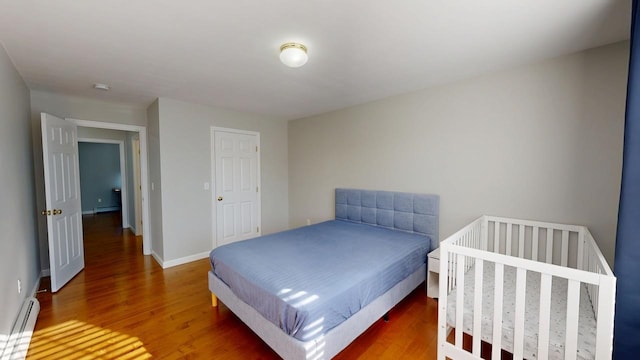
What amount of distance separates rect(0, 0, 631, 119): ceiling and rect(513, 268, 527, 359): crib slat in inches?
63.0

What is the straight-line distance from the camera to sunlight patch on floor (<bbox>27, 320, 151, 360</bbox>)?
6.35 ft

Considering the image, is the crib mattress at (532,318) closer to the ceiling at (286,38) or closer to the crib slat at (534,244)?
the crib slat at (534,244)

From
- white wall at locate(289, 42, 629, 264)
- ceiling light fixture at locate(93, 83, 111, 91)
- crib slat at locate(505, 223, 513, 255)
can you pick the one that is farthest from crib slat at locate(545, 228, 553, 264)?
ceiling light fixture at locate(93, 83, 111, 91)

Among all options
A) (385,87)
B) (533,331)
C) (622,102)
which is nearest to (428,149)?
(385,87)

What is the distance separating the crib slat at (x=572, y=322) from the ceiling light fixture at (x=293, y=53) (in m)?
2.12

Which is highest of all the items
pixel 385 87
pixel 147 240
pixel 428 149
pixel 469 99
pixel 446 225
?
pixel 385 87

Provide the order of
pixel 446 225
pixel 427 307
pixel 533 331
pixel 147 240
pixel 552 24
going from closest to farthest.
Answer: pixel 533 331
pixel 552 24
pixel 427 307
pixel 446 225
pixel 147 240

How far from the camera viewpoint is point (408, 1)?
153 centimetres

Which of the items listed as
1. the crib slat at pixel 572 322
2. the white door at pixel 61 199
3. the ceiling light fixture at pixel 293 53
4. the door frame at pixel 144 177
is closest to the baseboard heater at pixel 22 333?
the white door at pixel 61 199

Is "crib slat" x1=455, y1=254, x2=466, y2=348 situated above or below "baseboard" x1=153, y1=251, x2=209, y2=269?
above

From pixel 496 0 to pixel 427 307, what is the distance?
256 cm

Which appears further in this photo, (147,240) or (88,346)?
(147,240)

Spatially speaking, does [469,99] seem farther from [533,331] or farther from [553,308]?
[533,331]

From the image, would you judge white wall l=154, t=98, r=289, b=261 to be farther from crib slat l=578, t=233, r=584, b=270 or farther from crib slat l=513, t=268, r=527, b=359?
crib slat l=578, t=233, r=584, b=270
